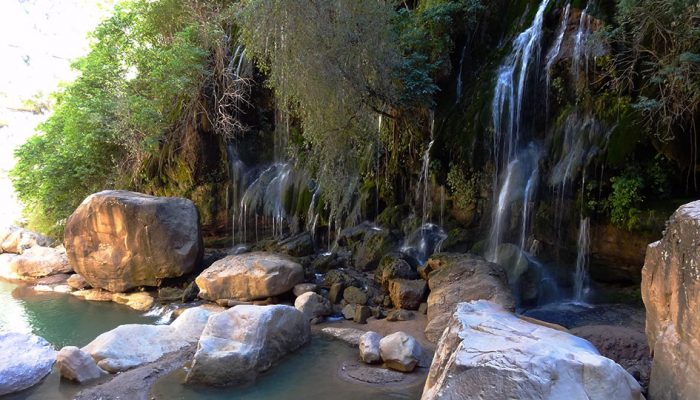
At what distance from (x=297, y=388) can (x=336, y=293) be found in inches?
137

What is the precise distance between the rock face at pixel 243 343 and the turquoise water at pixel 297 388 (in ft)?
0.47

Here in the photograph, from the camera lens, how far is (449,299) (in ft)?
25.5

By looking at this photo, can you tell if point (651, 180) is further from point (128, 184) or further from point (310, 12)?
point (128, 184)

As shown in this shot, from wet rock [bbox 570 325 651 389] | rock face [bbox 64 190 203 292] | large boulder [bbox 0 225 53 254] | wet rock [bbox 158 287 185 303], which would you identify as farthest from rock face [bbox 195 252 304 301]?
large boulder [bbox 0 225 53 254]

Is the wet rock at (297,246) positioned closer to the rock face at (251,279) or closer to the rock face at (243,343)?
the rock face at (251,279)

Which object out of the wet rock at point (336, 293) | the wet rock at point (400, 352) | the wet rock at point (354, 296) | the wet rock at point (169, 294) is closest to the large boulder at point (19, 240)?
the wet rock at point (169, 294)

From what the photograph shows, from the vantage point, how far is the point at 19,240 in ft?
55.1

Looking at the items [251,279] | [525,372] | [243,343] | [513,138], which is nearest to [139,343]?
[243,343]

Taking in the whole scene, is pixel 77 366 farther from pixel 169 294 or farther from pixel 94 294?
pixel 94 294

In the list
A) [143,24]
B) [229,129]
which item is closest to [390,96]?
[229,129]

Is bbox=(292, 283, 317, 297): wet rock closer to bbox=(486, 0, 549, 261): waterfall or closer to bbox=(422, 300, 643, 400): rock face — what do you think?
bbox=(486, 0, 549, 261): waterfall

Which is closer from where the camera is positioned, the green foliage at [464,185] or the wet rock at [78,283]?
the green foliage at [464,185]

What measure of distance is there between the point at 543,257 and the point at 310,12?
6168mm

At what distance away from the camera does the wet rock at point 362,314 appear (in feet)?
27.4
